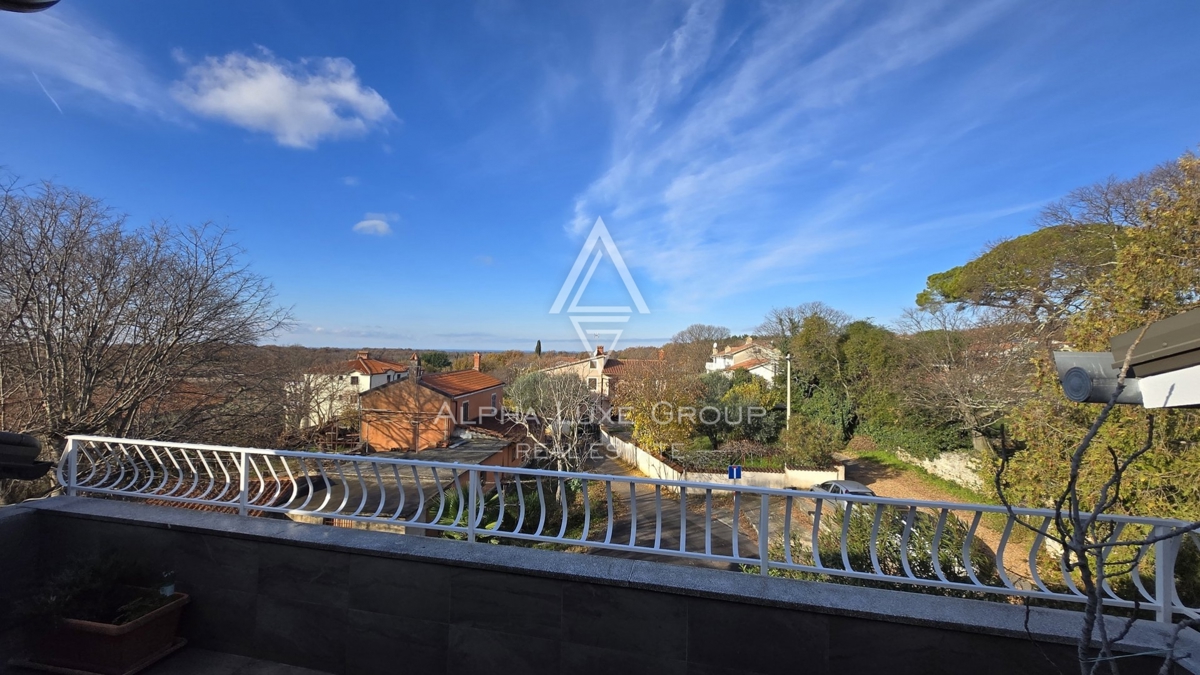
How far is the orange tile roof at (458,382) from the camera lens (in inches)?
550

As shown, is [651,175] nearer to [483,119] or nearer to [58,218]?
[483,119]

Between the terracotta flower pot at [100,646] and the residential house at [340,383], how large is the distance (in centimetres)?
837

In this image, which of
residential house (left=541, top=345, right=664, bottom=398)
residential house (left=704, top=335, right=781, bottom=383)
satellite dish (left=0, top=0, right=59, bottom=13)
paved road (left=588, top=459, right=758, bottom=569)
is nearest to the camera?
satellite dish (left=0, top=0, right=59, bottom=13)

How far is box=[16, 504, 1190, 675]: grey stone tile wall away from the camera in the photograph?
165 cm

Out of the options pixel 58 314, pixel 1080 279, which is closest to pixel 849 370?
pixel 1080 279

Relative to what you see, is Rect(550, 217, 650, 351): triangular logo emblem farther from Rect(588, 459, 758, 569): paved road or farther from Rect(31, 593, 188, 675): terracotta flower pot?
Rect(31, 593, 188, 675): terracotta flower pot

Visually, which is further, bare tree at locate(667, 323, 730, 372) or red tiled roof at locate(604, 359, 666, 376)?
bare tree at locate(667, 323, 730, 372)

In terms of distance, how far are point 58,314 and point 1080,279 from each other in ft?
57.1

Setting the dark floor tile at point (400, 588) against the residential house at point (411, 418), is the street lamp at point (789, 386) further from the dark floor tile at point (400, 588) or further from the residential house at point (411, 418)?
the dark floor tile at point (400, 588)

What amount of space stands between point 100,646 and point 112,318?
5157 millimetres

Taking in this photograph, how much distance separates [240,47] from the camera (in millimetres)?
5363

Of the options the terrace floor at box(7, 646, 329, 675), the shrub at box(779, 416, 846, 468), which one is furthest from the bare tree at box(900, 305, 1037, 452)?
the terrace floor at box(7, 646, 329, 675)

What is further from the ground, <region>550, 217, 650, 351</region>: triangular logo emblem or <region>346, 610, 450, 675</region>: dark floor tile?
<region>550, 217, 650, 351</region>: triangular logo emblem

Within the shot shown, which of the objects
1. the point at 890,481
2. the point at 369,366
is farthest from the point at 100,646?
the point at 369,366
